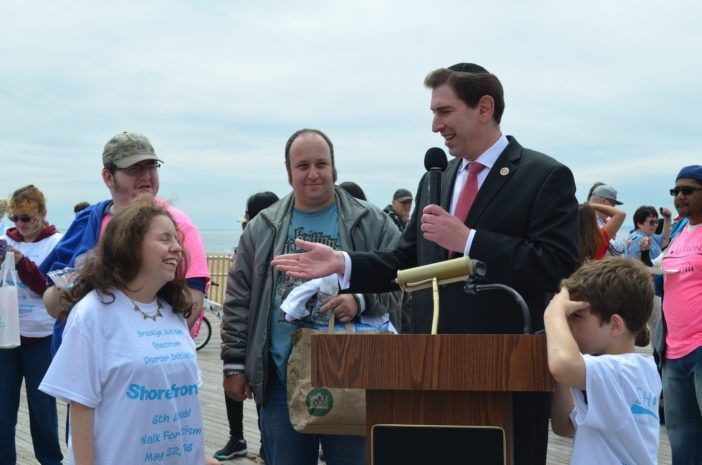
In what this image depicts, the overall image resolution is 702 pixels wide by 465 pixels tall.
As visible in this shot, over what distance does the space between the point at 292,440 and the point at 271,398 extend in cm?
22

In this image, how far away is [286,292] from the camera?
4160 millimetres

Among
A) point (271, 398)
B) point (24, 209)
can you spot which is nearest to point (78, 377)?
point (271, 398)

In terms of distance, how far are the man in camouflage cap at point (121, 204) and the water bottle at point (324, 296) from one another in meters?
0.51

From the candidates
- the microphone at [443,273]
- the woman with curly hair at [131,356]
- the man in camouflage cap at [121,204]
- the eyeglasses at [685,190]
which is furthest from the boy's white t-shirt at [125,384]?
the eyeglasses at [685,190]

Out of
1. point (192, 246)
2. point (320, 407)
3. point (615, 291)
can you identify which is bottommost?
point (320, 407)

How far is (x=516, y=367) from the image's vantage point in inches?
91.1

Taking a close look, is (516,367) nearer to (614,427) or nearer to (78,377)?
(614,427)

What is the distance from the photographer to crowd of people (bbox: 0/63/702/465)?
2842mm

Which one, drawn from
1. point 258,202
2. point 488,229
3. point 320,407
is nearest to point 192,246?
point 320,407

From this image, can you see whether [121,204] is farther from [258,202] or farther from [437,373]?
[258,202]

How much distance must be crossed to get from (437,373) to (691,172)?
14.4 ft

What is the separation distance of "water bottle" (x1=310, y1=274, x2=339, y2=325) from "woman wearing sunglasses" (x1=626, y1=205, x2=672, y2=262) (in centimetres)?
872

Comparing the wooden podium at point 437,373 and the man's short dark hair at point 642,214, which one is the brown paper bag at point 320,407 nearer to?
the wooden podium at point 437,373

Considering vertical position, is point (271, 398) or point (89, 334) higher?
point (89, 334)
